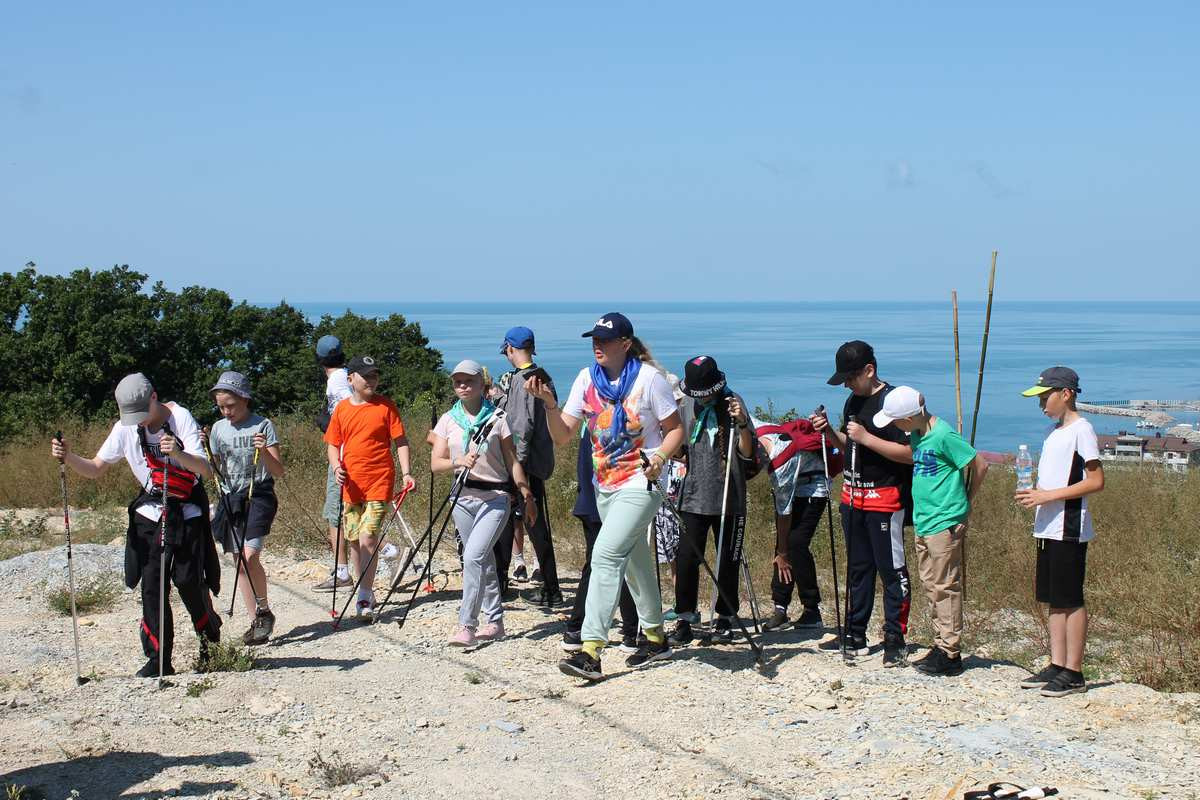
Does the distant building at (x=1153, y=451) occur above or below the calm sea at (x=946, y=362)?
above

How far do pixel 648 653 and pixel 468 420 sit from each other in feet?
6.31

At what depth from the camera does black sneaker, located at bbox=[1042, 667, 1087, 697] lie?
6.10 metres

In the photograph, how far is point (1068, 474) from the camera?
602cm

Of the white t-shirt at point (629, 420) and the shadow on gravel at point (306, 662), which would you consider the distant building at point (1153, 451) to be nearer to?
the white t-shirt at point (629, 420)

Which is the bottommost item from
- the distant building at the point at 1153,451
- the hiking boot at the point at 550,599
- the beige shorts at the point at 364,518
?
the hiking boot at the point at 550,599

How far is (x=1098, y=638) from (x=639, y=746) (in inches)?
167

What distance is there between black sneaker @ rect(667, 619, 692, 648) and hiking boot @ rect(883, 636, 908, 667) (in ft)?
4.22

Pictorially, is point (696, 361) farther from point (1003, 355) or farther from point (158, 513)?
point (1003, 355)

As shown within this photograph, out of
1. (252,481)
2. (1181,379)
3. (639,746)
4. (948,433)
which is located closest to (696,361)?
(948,433)

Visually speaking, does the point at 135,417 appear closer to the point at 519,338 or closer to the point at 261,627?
the point at 261,627

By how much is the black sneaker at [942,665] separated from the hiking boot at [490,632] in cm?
278

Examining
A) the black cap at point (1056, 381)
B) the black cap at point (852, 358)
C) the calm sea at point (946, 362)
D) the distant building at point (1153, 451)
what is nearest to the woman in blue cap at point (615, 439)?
the black cap at point (852, 358)

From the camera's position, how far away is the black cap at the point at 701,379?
6918mm

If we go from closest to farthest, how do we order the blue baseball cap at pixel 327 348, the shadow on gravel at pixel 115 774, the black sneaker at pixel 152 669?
the shadow on gravel at pixel 115 774
the black sneaker at pixel 152 669
the blue baseball cap at pixel 327 348
